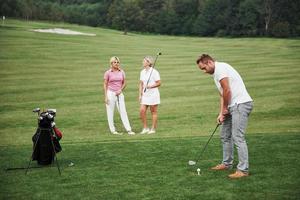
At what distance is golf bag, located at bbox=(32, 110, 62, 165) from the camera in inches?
372

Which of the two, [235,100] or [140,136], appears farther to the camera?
[140,136]

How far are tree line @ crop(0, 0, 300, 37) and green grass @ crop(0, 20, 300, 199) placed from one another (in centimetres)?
5406

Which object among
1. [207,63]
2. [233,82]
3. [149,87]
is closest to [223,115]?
[233,82]

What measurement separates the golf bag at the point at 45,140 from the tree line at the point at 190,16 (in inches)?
2761

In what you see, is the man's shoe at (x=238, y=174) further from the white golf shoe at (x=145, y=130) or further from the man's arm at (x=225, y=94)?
the white golf shoe at (x=145, y=130)

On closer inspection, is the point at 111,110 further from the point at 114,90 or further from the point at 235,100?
→ the point at 235,100

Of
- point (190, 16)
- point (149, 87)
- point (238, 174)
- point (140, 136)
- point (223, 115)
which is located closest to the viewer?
point (238, 174)

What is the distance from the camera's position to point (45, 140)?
31.3ft

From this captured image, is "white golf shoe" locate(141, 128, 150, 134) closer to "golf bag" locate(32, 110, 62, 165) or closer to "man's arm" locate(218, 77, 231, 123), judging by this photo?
"golf bag" locate(32, 110, 62, 165)

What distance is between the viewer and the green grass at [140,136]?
8.00 metres

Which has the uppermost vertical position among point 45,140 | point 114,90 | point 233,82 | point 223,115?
point 233,82

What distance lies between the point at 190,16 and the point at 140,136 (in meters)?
99.0

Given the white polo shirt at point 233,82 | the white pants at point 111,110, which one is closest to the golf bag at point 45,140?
the white polo shirt at point 233,82

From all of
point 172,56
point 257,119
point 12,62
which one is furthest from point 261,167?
point 172,56
